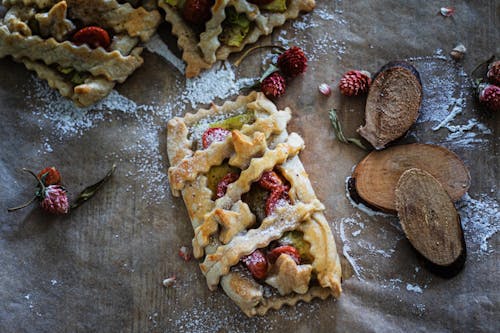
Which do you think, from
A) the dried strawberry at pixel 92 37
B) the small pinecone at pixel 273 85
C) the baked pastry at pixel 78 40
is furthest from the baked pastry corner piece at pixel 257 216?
the dried strawberry at pixel 92 37

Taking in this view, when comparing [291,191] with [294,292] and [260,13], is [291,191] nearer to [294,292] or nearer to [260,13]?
[294,292]

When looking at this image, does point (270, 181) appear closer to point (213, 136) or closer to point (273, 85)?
point (213, 136)

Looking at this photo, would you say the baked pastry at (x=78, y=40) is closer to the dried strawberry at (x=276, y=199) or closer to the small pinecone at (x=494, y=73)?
the dried strawberry at (x=276, y=199)

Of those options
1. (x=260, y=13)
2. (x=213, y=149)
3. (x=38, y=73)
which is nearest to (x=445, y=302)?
(x=213, y=149)

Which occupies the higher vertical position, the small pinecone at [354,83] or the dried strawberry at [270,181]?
the small pinecone at [354,83]

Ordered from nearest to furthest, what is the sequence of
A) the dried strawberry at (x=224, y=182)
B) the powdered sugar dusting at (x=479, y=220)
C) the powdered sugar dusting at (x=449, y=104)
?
the dried strawberry at (x=224, y=182), the powdered sugar dusting at (x=479, y=220), the powdered sugar dusting at (x=449, y=104)

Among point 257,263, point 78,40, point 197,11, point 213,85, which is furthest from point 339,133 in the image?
point 78,40
